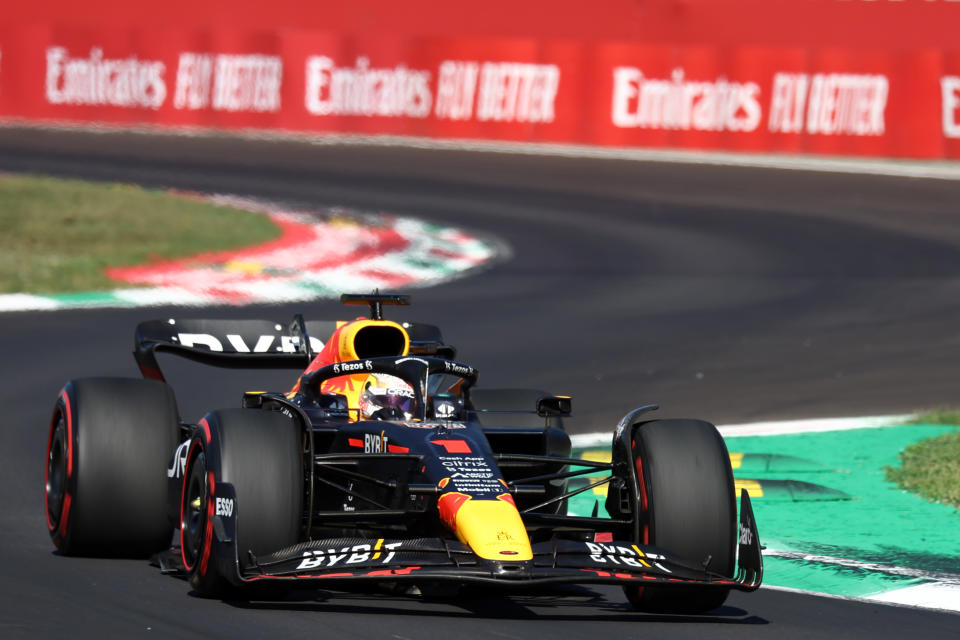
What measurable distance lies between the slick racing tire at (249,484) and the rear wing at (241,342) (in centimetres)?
239

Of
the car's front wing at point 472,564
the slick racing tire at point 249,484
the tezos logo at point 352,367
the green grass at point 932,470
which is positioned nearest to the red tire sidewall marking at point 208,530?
the slick racing tire at point 249,484

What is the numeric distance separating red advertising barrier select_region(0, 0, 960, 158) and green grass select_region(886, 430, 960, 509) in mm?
20165

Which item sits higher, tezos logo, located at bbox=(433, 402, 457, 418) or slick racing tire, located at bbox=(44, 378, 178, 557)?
tezos logo, located at bbox=(433, 402, 457, 418)

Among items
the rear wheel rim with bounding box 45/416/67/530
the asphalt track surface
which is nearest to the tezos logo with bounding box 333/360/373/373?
the asphalt track surface

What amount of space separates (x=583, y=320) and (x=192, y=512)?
927cm

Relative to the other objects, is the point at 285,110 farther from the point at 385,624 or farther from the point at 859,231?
the point at 385,624

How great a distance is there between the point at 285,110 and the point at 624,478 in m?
26.5

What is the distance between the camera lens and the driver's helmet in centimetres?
778

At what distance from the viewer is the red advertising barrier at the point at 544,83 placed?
99.8ft

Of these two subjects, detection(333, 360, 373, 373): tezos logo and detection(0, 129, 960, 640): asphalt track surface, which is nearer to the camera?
detection(0, 129, 960, 640): asphalt track surface

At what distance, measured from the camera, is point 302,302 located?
55.9ft

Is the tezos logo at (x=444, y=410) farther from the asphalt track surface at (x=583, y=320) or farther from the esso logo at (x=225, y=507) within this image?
the esso logo at (x=225, y=507)

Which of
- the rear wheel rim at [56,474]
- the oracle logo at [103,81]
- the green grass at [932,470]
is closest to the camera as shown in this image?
the rear wheel rim at [56,474]

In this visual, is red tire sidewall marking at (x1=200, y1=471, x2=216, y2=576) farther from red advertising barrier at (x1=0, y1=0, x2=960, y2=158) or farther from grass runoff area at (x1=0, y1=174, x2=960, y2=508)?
red advertising barrier at (x1=0, y1=0, x2=960, y2=158)
